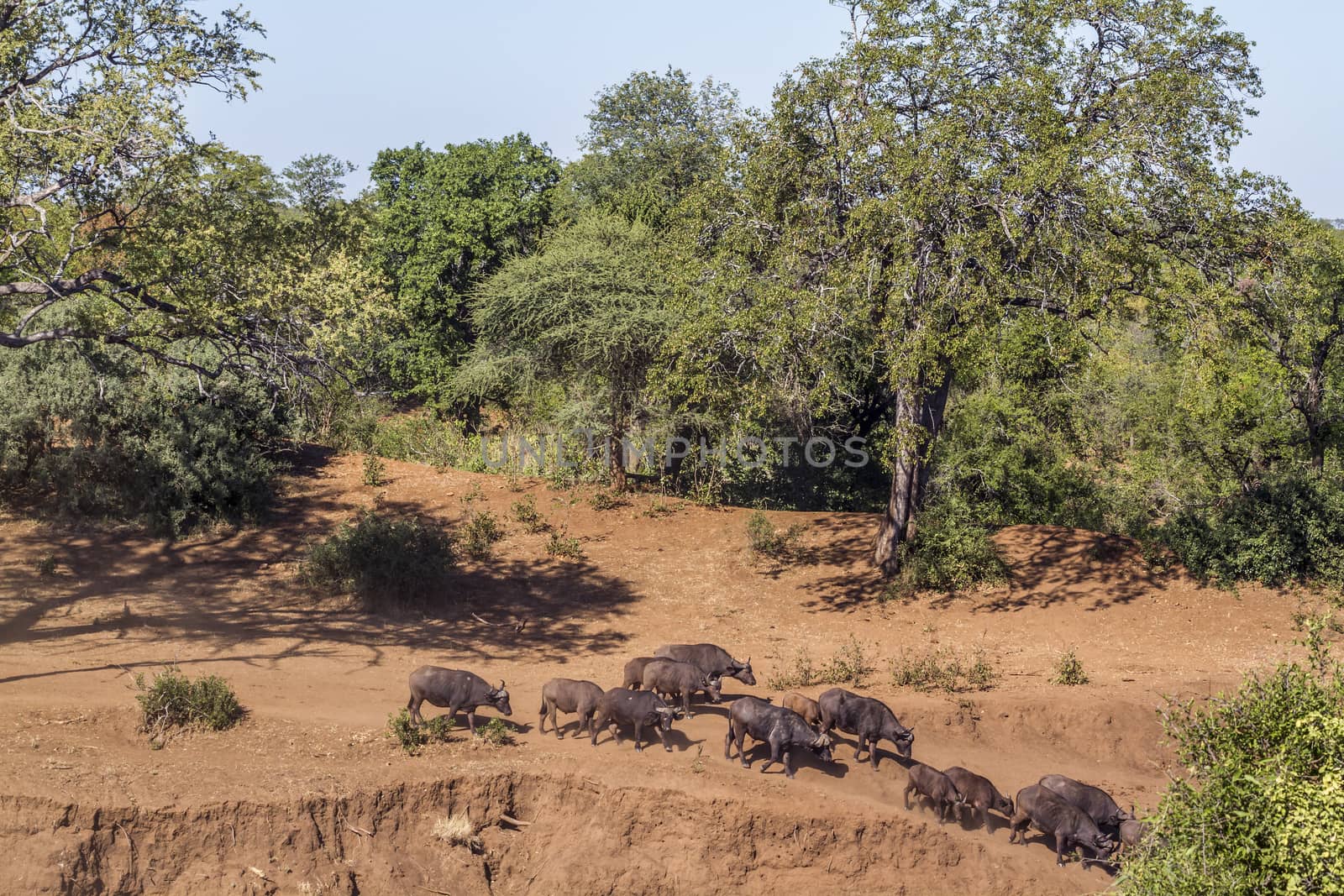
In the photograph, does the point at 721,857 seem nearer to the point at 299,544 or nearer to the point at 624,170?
the point at 299,544

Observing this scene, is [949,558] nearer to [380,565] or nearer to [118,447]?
[380,565]

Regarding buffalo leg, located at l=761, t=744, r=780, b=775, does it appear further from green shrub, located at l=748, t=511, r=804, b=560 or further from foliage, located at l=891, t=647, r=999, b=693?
green shrub, located at l=748, t=511, r=804, b=560

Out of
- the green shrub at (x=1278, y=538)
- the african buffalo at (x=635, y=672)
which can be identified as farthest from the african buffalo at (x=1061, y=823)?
the green shrub at (x=1278, y=538)

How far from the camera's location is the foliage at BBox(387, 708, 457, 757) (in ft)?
39.1

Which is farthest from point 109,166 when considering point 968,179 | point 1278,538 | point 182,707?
point 1278,538

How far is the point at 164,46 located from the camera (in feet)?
51.1

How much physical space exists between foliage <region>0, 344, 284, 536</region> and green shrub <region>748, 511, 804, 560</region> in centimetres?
944

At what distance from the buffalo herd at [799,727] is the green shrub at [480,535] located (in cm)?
681

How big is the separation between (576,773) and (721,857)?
5.92 ft

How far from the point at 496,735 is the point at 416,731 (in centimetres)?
90

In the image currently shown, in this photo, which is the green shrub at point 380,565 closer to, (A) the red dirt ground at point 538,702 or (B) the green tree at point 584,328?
(A) the red dirt ground at point 538,702

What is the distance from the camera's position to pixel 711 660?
46.9 feet

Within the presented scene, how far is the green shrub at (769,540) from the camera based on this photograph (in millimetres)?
21078

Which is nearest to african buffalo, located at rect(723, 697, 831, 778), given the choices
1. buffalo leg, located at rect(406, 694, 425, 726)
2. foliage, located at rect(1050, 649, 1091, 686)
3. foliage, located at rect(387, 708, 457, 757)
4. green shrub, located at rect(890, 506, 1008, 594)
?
foliage, located at rect(387, 708, 457, 757)
